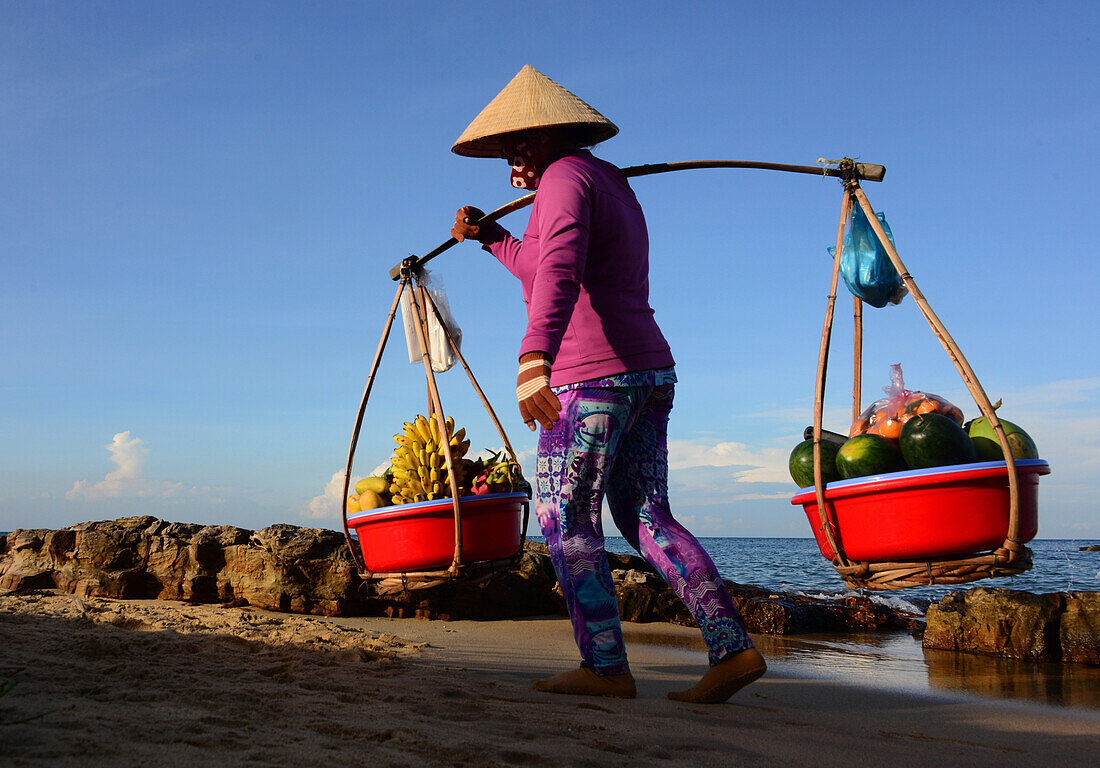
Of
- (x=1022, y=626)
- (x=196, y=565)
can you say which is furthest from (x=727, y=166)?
(x=196, y=565)

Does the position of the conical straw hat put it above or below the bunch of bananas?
above

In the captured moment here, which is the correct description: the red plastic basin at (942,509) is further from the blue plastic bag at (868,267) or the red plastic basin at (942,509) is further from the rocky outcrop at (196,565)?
the rocky outcrop at (196,565)

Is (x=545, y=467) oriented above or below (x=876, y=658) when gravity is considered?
above

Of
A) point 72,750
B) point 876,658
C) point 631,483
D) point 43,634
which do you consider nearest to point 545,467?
point 631,483

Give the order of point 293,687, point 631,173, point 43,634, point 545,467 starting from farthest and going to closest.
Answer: point 631,173 → point 43,634 → point 545,467 → point 293,687

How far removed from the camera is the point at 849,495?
9.66 feet

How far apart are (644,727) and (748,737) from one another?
0.92ft

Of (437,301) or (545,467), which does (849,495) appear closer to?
(545,467)

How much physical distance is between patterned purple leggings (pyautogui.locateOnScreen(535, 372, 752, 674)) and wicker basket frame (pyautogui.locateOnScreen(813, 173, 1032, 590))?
1.69 ft

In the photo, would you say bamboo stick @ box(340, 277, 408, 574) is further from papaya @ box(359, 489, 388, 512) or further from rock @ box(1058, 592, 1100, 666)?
rock @ box(1058, 592, 1100, 666)

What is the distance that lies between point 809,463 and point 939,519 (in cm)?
59

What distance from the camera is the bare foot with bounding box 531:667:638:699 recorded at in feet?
9.02

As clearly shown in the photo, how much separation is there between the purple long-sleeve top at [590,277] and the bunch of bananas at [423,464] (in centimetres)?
143

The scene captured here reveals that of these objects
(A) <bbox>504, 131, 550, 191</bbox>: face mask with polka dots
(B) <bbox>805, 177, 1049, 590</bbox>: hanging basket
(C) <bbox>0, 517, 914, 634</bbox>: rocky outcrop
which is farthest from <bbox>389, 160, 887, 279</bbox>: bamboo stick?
(C) <bbox>0, 517, 914, 634</bbox>: rocky outcrop
